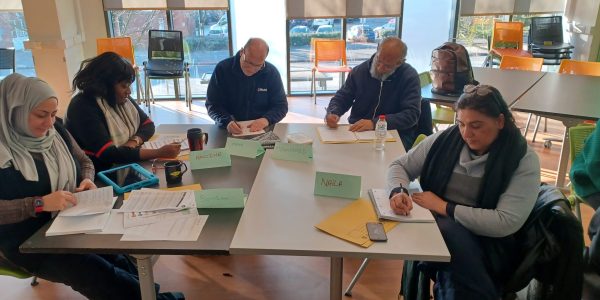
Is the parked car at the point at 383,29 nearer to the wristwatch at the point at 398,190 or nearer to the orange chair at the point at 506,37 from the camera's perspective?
the orange chair at the point at 506,37

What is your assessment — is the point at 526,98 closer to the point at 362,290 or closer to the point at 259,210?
the point at 362,290

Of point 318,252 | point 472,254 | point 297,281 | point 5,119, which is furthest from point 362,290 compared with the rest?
point 5,119

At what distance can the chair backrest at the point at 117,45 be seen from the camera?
5402 mm

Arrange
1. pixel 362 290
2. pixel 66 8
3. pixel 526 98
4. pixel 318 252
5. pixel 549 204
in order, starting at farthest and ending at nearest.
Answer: pixel 66 8 < pixel 526 98 < pixel 362 290 < pixel 549 204 < pixel 318 252

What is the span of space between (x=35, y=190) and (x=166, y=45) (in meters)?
4.28

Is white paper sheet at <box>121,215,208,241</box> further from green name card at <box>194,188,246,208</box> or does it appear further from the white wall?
the white wall

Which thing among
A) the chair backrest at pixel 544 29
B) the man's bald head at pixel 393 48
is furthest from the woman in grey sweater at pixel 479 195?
the chair backrest at pixel 544 29

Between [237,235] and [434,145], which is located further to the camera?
[434,145]

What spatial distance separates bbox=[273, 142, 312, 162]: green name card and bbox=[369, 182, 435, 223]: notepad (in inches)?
17.7

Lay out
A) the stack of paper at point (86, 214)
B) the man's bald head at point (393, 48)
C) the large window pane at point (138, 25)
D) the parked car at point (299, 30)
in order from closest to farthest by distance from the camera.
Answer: the stack of paper at point (86, 214)
the man's bald head at point (393, 48)
the large window pane at point (138, 25)
the parked car at point (299, 30)

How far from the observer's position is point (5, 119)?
1.65 m

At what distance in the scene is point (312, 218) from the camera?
1.56 meters

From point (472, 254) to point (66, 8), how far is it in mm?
5310

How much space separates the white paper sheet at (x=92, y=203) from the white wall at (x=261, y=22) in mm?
4327
